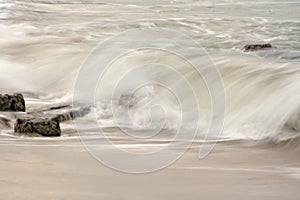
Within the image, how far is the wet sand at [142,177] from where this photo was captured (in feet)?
11.3

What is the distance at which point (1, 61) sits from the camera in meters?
10.6

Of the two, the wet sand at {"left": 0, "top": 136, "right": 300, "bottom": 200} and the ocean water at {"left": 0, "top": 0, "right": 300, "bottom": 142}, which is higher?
the wet sand at {"left": 0, "top": 136, "right": 300, "bottom": 200}

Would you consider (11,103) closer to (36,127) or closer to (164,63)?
(36,127)

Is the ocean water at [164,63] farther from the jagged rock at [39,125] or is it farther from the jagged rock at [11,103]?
the jagged rock at [39,125]

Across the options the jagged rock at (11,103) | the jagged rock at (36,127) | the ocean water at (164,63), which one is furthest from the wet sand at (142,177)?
the jagged rock at (11,103)

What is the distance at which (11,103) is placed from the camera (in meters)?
6.38

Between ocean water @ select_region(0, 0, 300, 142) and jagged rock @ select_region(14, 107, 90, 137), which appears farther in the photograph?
ocean water @ select_region(0, 0, 300, 142)

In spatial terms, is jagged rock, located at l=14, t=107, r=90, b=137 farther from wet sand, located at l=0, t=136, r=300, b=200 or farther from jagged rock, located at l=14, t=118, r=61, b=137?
wet sand, located at l=0, t=136, r=300, b=200

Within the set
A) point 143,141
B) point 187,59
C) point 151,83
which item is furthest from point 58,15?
point 143,141

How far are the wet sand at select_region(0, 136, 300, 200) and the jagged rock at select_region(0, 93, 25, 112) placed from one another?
129 cm

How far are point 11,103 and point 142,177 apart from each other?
2769 mm

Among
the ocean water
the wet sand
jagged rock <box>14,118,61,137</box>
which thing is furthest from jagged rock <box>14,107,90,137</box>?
the ocean water

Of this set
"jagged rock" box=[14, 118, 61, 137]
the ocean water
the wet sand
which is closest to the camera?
the wet sand

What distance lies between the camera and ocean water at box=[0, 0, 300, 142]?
6.54m
